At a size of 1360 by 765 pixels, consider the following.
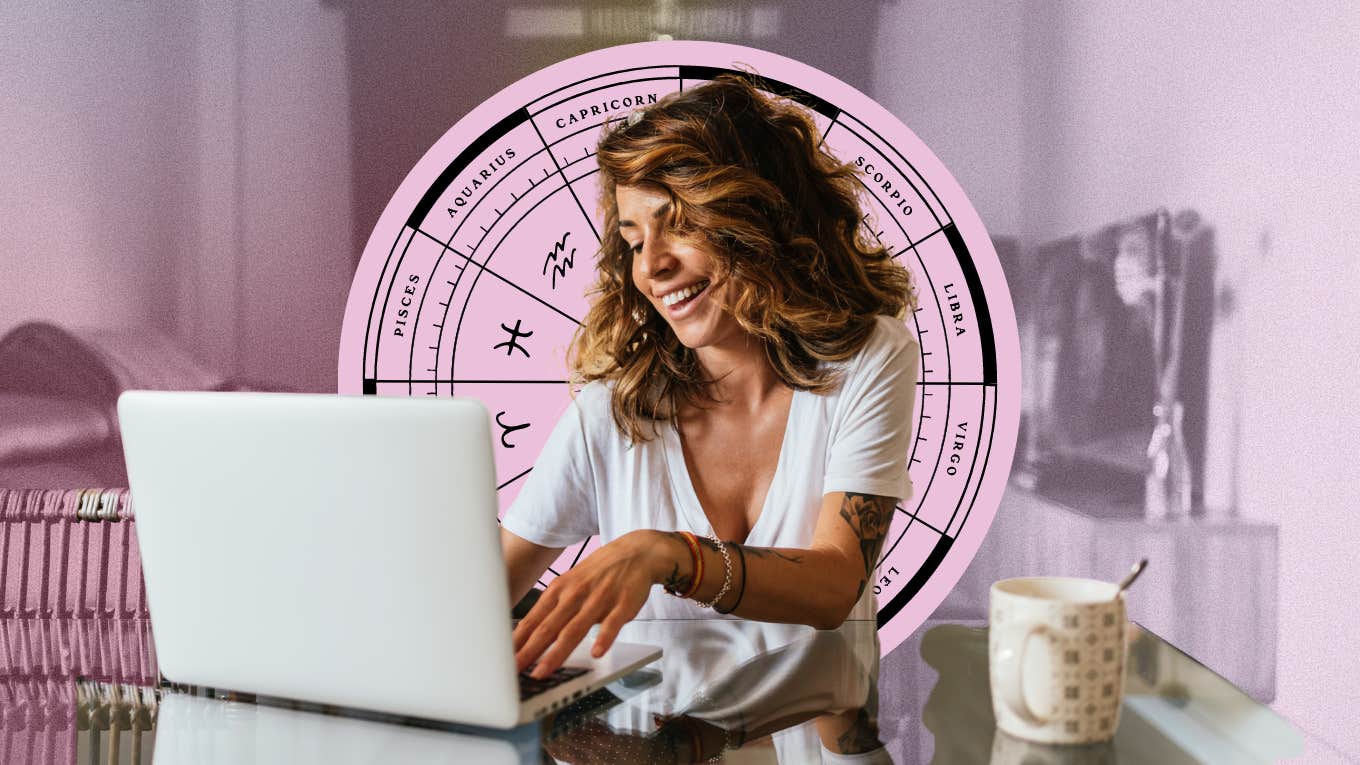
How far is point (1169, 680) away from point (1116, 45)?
Answer: 1.87 metres

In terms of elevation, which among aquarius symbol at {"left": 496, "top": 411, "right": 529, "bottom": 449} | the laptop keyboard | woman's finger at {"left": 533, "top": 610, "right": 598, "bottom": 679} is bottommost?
the laptop keyboard

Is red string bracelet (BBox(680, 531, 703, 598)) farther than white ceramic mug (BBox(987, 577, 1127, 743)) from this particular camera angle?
Yes

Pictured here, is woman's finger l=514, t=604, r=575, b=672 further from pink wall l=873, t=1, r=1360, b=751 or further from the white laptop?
pink wall l=873, t=1, r=1360, b=751

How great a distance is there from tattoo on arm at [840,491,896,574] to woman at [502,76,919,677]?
1.5 inches

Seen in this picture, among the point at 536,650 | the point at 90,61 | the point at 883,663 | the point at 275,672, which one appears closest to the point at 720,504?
the point at 883,663

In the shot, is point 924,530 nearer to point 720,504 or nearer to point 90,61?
point 720,504

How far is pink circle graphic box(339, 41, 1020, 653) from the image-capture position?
2586mm

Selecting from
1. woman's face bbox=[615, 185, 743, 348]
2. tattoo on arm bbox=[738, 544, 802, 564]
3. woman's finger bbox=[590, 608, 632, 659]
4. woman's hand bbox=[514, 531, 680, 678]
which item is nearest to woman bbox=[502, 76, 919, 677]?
woman's face bbox=[615, 185, 743, 348]

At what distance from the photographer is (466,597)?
0.86 metres

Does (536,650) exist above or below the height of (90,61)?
below

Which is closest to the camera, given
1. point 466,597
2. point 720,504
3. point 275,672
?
point 466,597

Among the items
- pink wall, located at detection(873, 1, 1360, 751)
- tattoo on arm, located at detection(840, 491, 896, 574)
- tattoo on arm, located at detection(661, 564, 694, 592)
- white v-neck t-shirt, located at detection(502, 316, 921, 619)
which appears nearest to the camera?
tattoo on arm, located at detection(661, 564, 694, 592)

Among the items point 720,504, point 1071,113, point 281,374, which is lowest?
point 720,504

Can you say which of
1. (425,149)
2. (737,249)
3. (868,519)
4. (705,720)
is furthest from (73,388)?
(705,720)
